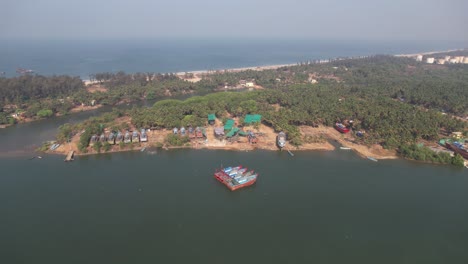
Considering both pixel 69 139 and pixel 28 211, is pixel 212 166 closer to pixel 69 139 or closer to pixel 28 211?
pixel 28 211

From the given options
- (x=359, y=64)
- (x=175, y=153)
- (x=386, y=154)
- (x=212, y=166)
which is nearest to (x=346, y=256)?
(x=212, y=166)

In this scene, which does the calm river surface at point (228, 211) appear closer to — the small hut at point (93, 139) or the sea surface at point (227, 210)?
the sea surface at point (227, 210)

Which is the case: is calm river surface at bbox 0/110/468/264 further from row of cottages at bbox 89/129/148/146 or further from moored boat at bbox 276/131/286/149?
row of cottages at bbox 89/129/148/146

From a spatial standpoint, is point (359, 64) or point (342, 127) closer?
point (342, 127)

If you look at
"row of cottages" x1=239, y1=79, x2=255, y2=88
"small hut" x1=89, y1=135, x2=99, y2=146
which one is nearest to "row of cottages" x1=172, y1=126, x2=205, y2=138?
"small hut" x1=89, y1=135, x2=99, y2=146

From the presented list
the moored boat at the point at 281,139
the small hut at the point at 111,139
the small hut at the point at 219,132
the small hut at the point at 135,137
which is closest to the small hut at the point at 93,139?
the small hut at the point at 111,139

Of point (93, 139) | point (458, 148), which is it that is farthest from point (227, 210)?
point (458, 148)

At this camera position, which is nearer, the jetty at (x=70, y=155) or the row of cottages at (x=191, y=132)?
the jetty at (x=70, y=155)
